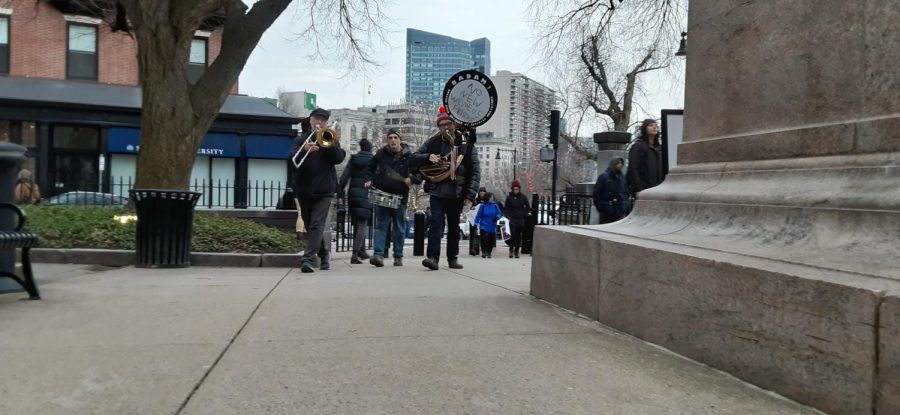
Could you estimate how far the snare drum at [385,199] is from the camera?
9.15 meters

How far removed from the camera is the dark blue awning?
25438 mm

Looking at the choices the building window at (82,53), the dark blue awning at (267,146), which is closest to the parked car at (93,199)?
the dark blue awning at (267,146)

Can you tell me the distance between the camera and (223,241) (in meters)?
9.32

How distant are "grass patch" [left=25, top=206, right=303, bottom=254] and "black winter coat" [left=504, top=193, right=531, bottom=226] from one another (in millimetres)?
6128

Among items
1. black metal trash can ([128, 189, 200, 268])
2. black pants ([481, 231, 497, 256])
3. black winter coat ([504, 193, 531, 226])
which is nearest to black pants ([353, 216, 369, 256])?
black metal trash can ([128, 189, 200, 268])

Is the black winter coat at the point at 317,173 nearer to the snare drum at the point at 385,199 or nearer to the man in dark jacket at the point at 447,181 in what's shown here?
the man in dark jacket at the point at 447,181

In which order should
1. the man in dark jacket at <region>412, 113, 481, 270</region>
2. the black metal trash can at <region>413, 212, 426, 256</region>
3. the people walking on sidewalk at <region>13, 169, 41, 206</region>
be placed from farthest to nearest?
the black metal trash can at <region>413, 212, 426, 256</region>
the people walking on sidewalk at <region>13, 169, 41, 206</region>
the man in dark jacket at <region>412, 113, 481, 270</region>

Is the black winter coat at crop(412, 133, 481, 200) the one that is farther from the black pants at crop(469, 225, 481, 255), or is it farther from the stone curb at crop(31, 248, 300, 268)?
the black pants at crop(469, 225, 481, 255)

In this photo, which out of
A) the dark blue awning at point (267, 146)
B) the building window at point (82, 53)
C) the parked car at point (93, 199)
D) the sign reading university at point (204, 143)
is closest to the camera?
the parked car at point (93, 199)

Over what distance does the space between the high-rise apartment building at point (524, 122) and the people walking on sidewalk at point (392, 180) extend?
1626 inches

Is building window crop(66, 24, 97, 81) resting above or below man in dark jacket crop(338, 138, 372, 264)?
above

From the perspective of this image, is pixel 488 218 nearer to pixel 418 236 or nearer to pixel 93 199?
pixel 418 236

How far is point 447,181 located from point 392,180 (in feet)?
4.11

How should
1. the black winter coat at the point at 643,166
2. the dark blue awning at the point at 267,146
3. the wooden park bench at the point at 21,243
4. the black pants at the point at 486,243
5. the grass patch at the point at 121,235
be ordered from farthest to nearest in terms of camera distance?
the dark blue awning at the point at 267,146
the black pants at the point at 486,243
the grass patch at the point at 121,235
the black winter coat at the point at 643,166
the wooden park bench at the point at 21,243
